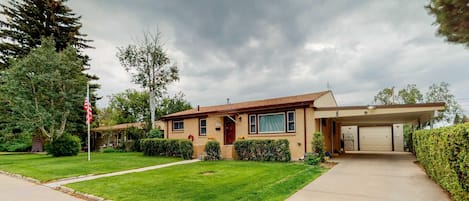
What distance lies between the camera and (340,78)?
1991 cm

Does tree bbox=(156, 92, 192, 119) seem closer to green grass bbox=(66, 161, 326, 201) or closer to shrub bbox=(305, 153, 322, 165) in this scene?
shrub bbox=(305, 153, 322, 165)

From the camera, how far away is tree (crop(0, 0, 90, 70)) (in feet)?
82.2

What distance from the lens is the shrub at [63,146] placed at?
17.2 meters

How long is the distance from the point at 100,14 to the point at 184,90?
18226 millimetres

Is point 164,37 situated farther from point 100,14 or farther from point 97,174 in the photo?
point 97,174

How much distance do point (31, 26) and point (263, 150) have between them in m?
26.1

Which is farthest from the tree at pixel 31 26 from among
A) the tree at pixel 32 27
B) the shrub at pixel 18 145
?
the shrub at pixel 18 145

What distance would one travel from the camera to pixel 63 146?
681 inches

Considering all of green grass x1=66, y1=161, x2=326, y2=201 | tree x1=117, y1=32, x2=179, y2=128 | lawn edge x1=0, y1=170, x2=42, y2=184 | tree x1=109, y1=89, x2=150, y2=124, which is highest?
tree x1=117, y1=32, x2=179, y2=128

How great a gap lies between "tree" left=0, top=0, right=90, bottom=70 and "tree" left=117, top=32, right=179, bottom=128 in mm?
7578

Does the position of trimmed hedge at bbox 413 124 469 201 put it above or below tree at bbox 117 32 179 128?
below

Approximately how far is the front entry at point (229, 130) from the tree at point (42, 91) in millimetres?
11280

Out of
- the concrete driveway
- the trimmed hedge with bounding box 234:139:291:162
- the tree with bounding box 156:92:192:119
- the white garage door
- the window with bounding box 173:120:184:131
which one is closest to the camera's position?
the concrete driveway

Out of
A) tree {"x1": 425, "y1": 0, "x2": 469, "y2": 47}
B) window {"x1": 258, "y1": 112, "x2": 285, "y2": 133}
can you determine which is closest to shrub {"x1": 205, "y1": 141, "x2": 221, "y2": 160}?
window {"x1": 258, "y1": 112, "x2": 285, "y2": 133}
